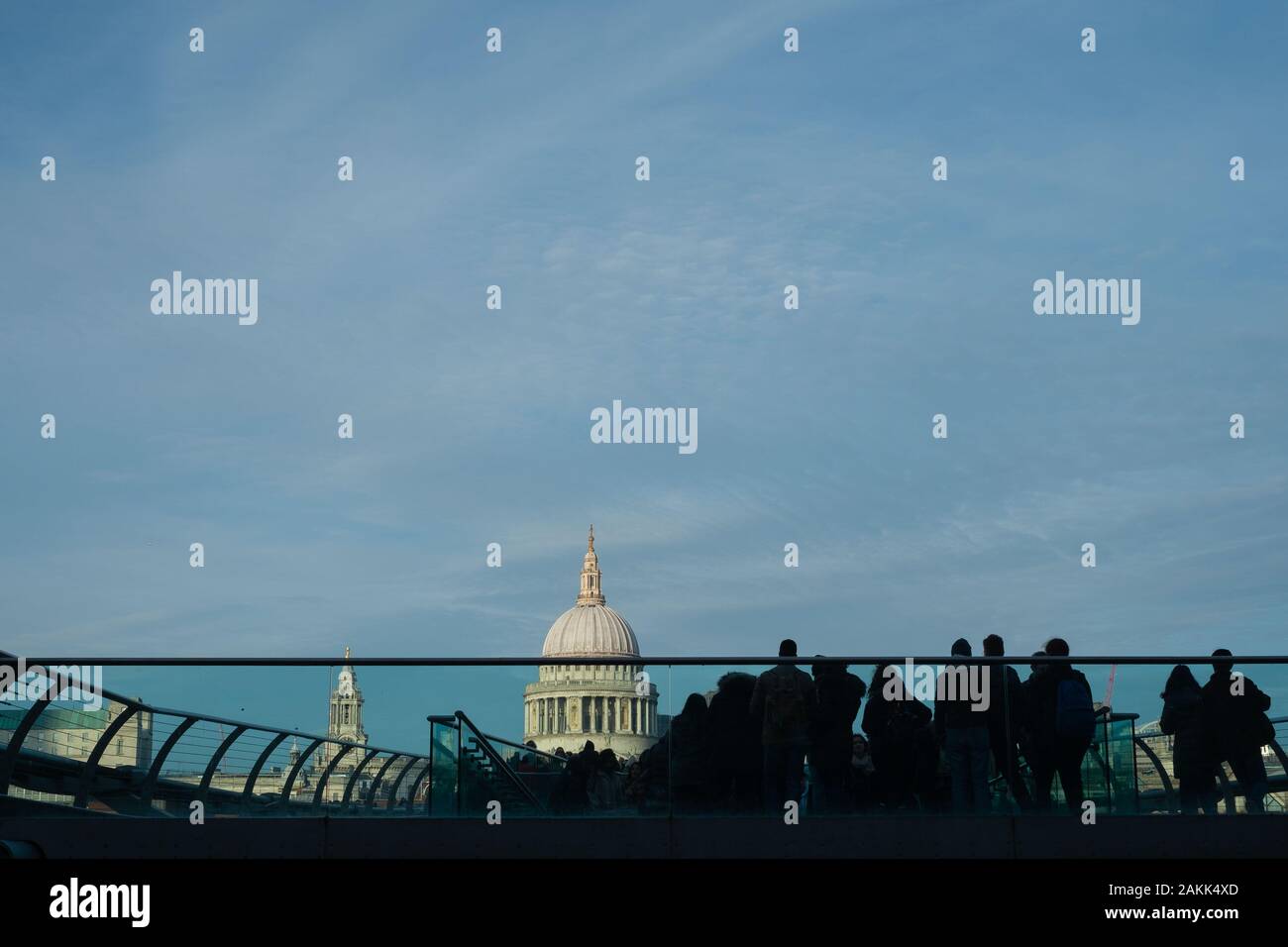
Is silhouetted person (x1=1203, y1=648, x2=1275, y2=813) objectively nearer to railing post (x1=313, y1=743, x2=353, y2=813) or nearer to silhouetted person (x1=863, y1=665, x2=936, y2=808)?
silhouetted person (x1=863, y1=665, x2=936, y2=808)

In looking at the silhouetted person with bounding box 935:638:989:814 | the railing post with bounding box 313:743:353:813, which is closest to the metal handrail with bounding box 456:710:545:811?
the railing post with bounding box 313:743:353:813

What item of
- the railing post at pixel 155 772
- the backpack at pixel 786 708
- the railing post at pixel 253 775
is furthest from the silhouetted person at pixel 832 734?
the railing post at pixel 155 772

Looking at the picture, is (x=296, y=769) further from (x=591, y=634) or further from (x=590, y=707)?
(x=591, y=634)

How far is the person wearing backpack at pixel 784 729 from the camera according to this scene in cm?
1678

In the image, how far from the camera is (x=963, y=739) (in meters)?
16.8

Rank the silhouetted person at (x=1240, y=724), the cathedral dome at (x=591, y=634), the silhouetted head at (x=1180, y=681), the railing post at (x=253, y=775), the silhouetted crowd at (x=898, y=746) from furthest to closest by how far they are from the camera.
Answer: the cathedral dome at (x=591, y=634)
the railing post at (x=253, y=775)
the silhouetted head at (x=1180, y=681)
the silhouetted crowd at (x=898, y=746)
the silhouetted person at (x=1240, y=724)

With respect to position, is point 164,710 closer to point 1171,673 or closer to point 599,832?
point 599,832

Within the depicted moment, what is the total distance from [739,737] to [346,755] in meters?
3.63

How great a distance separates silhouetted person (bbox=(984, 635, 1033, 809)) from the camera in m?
16.7

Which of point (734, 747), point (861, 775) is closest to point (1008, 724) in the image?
point (861, 775)

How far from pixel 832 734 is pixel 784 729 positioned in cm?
44

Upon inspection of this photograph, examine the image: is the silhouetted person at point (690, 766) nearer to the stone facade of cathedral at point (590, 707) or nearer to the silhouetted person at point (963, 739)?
the stone facade of cathedral at point (590, 707)
